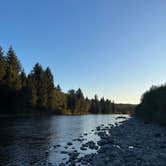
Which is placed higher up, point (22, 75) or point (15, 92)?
point (22, 75)

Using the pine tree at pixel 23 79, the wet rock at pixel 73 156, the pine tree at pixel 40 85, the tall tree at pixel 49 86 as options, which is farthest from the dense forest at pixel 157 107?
the tall tree at pixel 49 86

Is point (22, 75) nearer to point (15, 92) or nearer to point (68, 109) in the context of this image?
point (15, 92)

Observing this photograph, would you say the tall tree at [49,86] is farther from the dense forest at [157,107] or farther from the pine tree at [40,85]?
the dense forest at [157,107]

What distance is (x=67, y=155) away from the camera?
20.0m

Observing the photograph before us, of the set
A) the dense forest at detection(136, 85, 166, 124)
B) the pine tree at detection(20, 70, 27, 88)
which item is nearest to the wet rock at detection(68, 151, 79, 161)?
the dense forest at detection(136, 85, 166, 124)

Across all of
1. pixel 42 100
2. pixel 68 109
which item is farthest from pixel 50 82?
pixel 68 109

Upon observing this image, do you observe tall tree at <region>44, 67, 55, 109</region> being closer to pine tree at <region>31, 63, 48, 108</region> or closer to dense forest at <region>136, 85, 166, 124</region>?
pine tree at <region>31, 63, 48, 108</region>

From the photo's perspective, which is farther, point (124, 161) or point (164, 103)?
point (164, 103)

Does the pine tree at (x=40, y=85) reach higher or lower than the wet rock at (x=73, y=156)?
higher

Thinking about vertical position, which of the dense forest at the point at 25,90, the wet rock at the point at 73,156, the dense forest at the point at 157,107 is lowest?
the wet rock at the point at 73,156

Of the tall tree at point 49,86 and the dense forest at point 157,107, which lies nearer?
the dense forest at point 157,107

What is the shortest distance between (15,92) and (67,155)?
2122 inches

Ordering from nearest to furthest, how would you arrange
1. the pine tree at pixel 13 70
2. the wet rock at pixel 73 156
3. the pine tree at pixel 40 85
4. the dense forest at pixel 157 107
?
the wet rock at pixel 73 156, the dense forest at pixel 157 107, the pine tree at pixel 13 70, the pine tree at pixel 40 85

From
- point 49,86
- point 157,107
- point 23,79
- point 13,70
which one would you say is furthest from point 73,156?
point 49,86
